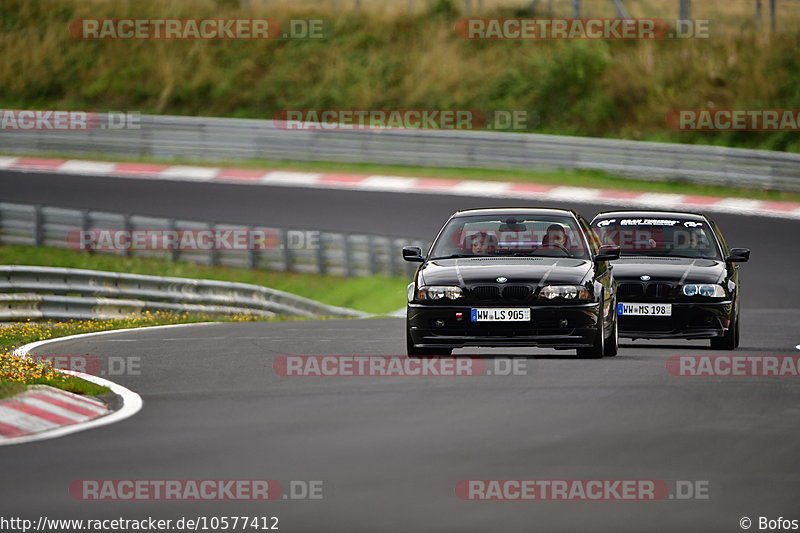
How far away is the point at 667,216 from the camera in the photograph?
17.0m

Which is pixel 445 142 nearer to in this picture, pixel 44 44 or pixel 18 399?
→ pixel 44 44

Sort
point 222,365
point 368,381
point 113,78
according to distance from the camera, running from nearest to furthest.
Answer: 1. point 368,381
2. point 222,365
3. point 113,78

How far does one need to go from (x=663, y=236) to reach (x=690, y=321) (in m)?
2.14

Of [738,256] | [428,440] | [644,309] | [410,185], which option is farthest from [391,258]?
[428,440]

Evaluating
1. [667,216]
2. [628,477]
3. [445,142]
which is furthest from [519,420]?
[445,142]

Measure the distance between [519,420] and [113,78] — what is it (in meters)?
39.5

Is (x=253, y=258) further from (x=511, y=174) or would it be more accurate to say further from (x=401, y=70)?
(x=401, y=70)

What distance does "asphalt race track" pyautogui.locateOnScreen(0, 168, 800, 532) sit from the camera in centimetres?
743

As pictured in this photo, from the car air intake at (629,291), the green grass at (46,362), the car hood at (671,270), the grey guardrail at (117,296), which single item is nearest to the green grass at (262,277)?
the grey guardrail at (117,296)

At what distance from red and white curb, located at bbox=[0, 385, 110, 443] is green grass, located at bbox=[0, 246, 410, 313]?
16094 millimetres

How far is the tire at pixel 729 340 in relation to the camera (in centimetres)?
1560

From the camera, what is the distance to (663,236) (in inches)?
687

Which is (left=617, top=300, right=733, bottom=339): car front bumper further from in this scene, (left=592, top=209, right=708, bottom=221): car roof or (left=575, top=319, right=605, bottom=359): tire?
(left=592, top=209, right=708, bottom=221): car roof

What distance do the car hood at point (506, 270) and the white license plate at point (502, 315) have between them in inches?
10.6
